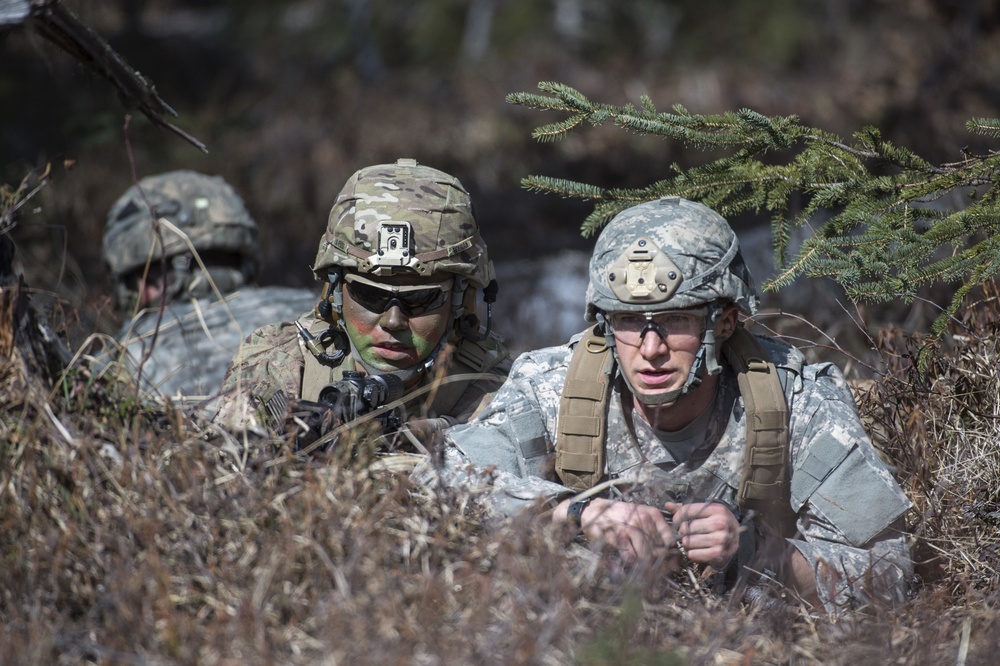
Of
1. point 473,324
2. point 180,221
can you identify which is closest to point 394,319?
point 473,324

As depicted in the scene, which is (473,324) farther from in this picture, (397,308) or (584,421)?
(584,421)

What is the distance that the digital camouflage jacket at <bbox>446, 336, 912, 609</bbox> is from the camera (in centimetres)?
377

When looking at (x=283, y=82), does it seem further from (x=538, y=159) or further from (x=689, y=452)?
(x=689, y=452)

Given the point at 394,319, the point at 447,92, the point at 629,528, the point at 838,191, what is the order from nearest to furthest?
the point at 629,528 → the point at 838,191 → the point at 394,319 → the point at 447,92

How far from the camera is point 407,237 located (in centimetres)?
482

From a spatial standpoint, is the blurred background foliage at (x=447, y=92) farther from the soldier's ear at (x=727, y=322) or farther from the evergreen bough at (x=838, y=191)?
the soldier's ear at (x=727, y=322)

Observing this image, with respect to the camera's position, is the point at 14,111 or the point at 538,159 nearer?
the point at 14,111

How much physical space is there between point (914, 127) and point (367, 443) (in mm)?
9538

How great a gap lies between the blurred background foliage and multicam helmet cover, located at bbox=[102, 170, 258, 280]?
0.35m

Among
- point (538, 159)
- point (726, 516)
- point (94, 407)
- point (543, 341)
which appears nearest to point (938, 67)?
point (538, 159)

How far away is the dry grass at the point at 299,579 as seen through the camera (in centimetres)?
293

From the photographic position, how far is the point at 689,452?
4.17 m

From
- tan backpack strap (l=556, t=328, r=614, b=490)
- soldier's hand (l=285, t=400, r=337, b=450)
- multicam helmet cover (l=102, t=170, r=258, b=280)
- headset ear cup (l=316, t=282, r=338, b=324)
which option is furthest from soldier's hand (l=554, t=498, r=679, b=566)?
multicam helmet cover (l=102, t=170, r=258, b=280)

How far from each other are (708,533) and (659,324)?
0.76 meters
